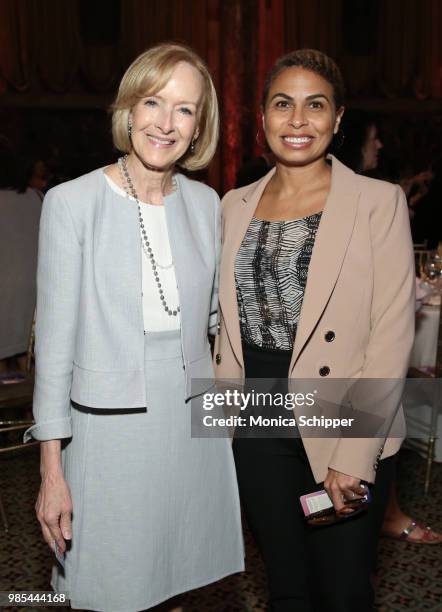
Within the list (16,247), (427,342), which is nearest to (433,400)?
(427,342)

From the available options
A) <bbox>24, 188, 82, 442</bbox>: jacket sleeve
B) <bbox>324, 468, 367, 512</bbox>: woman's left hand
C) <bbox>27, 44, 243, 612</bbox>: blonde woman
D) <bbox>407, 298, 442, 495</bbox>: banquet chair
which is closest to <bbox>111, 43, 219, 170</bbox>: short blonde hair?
<bbox>27, 44, 243, 612</bbox>: blonde woman

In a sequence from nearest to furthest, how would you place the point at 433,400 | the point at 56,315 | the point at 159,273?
the point at 56,315 < the point at 159,273 < the point at 433,400

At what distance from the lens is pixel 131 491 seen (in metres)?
1.67

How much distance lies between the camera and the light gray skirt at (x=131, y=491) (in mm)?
1659

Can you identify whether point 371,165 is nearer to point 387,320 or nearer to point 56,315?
point 387,320

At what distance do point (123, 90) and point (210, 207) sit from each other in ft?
1.28

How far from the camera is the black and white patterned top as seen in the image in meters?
1.79

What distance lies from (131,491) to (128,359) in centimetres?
31

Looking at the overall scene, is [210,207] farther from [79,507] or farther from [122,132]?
[79,507]

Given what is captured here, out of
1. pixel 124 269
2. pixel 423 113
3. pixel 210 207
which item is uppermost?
pixel 423 113

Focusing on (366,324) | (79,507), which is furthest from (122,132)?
(79,507)

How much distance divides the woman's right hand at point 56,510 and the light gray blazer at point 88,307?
0.39 feet

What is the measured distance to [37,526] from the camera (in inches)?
129

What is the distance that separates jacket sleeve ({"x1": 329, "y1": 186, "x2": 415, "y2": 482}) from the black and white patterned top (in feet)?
0.58
